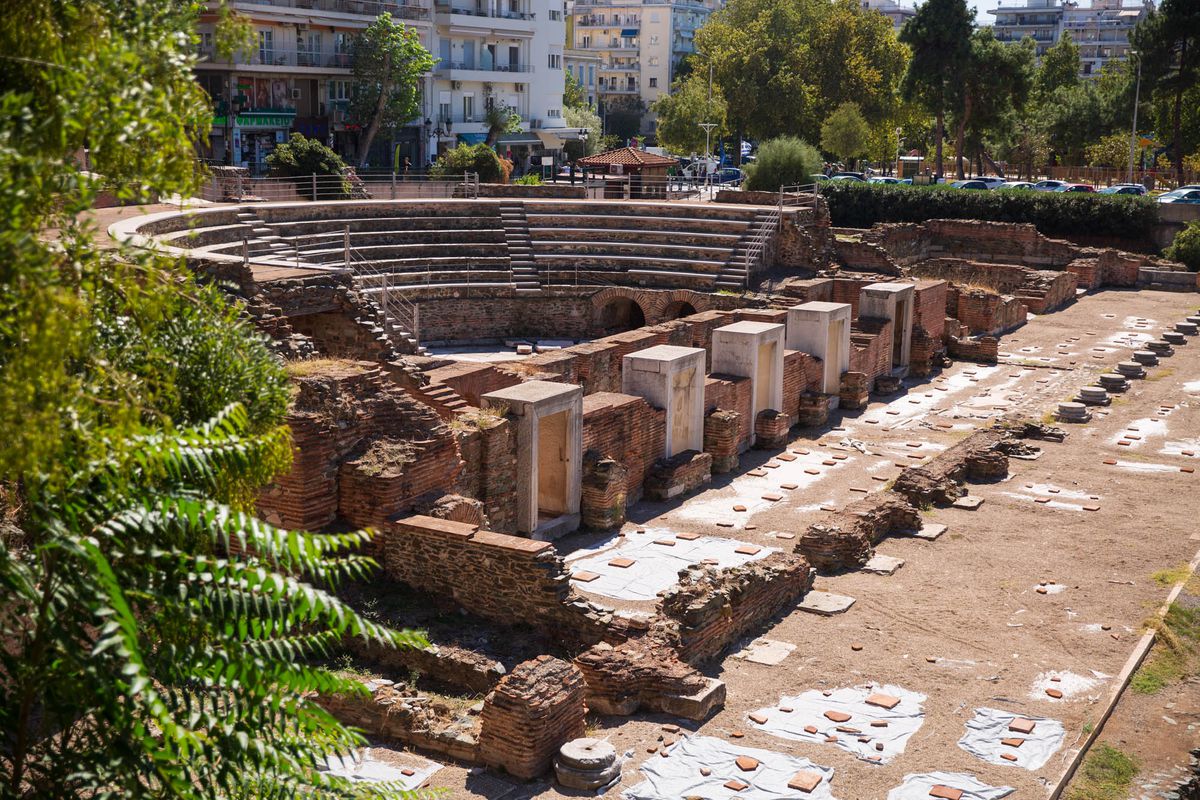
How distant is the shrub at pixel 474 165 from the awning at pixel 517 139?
15.9m

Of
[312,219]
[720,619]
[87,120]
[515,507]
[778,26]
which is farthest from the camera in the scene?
[778,26]

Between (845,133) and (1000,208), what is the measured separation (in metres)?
14.1

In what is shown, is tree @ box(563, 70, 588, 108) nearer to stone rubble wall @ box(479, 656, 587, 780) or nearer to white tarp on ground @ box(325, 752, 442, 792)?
stone rubble wall @ box(479, 656, 587, 780)

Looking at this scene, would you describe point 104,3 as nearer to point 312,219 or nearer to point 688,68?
point 312,219

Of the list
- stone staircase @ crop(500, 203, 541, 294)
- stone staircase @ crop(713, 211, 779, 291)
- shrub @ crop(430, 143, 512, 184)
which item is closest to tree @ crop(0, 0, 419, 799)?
stone staircase @ crop(500, 203, 541, 294)

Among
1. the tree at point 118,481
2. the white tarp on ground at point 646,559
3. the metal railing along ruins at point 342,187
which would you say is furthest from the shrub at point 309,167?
the tree at point 118,481

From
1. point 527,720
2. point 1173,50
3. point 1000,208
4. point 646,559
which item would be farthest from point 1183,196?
point 527,720

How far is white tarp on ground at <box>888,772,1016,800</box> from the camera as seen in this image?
392 inches

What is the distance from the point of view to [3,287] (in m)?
4.45

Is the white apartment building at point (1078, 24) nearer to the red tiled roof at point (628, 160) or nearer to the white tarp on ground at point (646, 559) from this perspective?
the red tiled roof at point (628, 160)

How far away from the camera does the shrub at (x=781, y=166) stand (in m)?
43.5

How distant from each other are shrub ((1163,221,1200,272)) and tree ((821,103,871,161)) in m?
19.5

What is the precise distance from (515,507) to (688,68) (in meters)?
85.4

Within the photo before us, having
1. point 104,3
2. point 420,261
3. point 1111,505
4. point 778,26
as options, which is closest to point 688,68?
point 778,26
